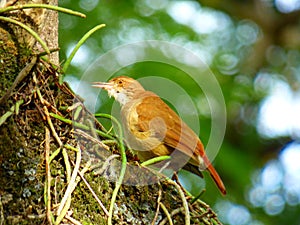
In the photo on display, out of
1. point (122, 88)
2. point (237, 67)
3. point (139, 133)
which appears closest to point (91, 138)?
point (139, 133)

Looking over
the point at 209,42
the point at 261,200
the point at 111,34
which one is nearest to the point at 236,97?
the point at 209,42

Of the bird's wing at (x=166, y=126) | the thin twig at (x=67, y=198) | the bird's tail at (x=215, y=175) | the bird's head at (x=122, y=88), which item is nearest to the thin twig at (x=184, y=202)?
the thin twig at (x=67, y=198)

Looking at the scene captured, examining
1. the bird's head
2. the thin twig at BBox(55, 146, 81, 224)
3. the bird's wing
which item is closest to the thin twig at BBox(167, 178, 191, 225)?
the thin twig at BBox(55, 146, 81, 224)

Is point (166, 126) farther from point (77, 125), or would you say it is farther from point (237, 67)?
point (237, 67)

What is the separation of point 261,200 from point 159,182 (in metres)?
5.08

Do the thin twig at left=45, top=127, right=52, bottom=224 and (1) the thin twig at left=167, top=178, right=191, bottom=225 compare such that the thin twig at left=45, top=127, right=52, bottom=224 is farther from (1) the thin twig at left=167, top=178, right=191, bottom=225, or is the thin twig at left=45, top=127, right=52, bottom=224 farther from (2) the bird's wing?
(2) the bird's wing

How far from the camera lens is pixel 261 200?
710 centimetres

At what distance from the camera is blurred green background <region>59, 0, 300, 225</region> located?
5840 millimetres

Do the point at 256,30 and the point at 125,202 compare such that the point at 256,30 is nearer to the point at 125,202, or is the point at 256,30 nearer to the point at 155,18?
the point at 155,18

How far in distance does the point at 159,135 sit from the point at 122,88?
564mm

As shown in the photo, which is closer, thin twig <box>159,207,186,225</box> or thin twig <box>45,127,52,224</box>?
thin twig <box>45,127,52,224</box>

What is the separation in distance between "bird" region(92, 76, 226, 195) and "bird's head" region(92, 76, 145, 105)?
0.11m

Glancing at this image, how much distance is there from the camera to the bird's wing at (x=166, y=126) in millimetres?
3205

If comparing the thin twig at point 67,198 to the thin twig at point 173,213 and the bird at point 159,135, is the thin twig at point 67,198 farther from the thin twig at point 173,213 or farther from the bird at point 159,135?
the bird at point 159,135
